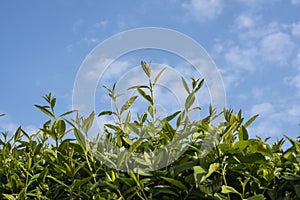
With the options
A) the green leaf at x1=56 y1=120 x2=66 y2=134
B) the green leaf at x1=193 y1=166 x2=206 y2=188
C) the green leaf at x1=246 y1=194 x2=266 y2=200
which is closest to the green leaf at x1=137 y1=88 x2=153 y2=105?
the green leaf at x1=56 y1=120 x2=66 y2=134

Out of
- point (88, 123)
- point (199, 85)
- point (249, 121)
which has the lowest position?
point (88, 123)

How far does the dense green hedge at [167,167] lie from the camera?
2.69 metres

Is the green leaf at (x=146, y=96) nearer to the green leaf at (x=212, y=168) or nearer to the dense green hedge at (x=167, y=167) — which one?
the dense green hedge at (x=167, y=167)

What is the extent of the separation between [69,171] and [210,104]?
108cm

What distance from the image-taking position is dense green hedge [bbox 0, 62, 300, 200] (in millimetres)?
2686

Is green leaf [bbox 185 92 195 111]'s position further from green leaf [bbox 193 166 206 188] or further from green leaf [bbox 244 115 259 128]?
green leaf [bbox 193 166 206 188]

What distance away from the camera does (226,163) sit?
269 cm

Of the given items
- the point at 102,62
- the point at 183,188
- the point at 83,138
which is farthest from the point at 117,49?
the point at 183,188

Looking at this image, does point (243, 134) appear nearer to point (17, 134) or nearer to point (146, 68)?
point (146, 68)

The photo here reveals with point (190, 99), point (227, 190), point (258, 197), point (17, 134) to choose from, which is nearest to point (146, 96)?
point (190, 99)

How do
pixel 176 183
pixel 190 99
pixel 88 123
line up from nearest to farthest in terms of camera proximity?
pixel 176 183 < pixel 190 99 < pixel 88 123

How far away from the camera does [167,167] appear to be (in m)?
2.89

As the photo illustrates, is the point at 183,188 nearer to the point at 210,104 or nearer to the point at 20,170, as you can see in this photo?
the point at 210,104

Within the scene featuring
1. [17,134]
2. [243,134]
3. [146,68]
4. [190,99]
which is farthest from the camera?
[17,134]
